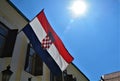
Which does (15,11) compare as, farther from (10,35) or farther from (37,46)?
(37,46)

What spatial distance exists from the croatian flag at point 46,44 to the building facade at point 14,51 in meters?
0.48

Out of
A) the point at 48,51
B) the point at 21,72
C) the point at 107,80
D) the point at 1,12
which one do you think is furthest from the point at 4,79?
the point at 107,80

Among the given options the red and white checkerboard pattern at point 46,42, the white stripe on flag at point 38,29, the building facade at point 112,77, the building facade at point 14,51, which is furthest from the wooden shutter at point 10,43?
the building facade at point 112,77

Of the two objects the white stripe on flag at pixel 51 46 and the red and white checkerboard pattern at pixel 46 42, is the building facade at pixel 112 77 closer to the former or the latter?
the white stripe on flag at pixel 51 46

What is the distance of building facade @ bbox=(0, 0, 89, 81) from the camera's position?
5821mm

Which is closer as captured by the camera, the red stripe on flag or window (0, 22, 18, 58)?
window (0, 22, 18, 58)

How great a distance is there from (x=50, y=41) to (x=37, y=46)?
789mm

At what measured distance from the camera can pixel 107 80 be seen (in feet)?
55.3

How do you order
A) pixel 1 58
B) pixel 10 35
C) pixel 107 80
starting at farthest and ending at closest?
1. pixel 107 80
2. pixel 10 35
3. pixel 1 58

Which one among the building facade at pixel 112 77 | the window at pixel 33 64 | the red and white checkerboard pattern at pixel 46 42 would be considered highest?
the building facade at pixel 112 77

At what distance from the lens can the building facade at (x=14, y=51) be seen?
19.1 feet

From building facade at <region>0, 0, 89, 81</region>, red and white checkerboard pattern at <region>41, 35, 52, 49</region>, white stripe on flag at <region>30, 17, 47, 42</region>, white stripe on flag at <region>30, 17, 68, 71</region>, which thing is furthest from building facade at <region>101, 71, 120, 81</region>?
white stripe on flag at <region>30, 17, 47, 42</region>

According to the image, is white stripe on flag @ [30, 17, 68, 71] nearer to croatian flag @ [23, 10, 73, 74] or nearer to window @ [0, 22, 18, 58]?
croatian flag @ [23, 10, 73, 74]

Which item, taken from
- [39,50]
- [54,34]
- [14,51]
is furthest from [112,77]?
[14,51]
